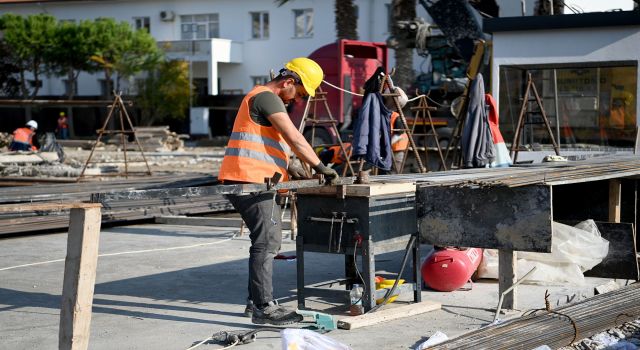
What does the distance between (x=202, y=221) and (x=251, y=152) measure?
7466 mm

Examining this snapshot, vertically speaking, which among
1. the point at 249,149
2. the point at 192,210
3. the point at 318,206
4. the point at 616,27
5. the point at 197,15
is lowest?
the point at 192,210

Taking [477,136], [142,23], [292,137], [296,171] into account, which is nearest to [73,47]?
[142,23]

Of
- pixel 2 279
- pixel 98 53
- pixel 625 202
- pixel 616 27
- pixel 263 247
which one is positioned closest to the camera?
pixel 263 247

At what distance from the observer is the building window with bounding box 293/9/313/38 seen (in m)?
49.5

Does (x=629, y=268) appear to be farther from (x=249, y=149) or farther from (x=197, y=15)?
(x=197, y=15)

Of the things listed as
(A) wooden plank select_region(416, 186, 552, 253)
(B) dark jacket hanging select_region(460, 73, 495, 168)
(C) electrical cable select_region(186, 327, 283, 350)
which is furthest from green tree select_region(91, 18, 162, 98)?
(C) electrical cable select_region(186, 327, 283, 350)

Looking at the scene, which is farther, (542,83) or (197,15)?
(197,15)

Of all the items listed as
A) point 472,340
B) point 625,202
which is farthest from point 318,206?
point 625,202

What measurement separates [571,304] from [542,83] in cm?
937

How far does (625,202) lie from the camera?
35.0ft

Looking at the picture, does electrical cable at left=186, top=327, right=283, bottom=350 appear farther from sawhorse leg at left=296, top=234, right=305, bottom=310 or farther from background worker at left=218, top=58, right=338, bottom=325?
sawhorse leg at left=296, top=234, right=305, bottom=310

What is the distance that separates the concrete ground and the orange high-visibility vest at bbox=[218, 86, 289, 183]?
46.6 inches

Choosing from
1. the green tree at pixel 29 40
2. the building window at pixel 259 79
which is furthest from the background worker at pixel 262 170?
the green tree at pixel 29 40

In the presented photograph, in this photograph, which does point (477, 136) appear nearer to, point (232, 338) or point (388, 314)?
point (388, 314)
